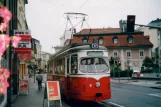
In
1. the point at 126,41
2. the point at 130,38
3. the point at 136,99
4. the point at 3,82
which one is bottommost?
the point at 136,99

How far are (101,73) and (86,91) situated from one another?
1171 mm

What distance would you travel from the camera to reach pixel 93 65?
12133 mm

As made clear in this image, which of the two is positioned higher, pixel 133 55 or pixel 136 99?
pixel 133 55

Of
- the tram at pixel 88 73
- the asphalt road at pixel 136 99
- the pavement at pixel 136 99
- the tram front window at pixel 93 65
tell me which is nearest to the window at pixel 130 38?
the pavement at pixel 136 99

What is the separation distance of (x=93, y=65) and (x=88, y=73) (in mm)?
535

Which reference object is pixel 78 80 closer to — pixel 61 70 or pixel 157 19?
pixel 61 70

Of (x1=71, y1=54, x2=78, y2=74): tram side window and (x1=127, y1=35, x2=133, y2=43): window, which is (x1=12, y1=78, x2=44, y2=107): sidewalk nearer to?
(x1=71, y1=54, x2=78, y2=74): tram side window

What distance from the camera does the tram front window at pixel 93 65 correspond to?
472 inches

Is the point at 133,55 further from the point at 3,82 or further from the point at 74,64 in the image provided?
the point at 3,82

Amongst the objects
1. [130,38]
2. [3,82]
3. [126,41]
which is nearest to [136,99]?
[3,82]

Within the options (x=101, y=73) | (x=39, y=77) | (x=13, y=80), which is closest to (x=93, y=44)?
(x=101, y=73)

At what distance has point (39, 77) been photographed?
21.7 metres

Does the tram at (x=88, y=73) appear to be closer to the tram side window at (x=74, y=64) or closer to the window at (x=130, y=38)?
the tram side window at (x=74, y=64)

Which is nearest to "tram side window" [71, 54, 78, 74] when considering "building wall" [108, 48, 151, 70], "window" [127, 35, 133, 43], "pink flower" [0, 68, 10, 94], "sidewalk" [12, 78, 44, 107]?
"sidewalk" [12, 78, 44, 107]
